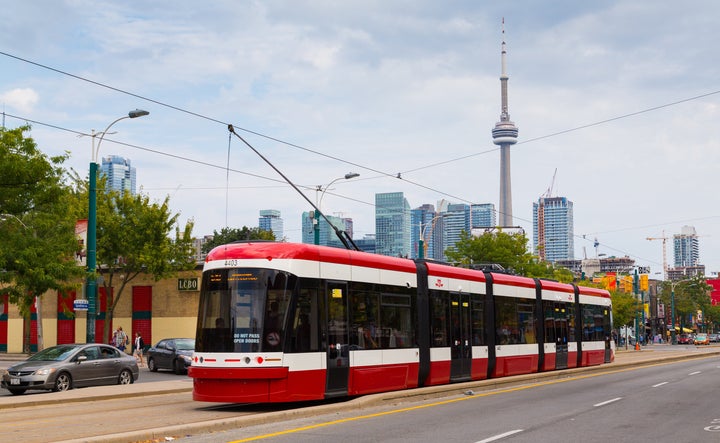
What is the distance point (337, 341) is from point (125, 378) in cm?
1138

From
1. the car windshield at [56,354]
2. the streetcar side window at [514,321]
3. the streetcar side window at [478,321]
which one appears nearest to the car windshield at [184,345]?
the car windshield at [56,354]

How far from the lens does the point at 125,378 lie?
2688 cm

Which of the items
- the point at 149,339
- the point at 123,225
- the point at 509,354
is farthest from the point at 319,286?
the point at 149,339

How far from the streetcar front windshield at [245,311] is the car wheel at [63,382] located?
867cm

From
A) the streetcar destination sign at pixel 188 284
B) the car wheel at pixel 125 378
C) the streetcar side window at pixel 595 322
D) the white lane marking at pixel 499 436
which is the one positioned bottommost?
the car wheel at pixel 125 378

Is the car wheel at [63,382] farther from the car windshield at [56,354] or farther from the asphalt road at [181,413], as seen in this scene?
the asphalt road at [181,413]

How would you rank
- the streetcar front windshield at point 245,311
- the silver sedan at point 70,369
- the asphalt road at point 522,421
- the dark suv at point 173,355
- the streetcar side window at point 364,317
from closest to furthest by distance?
the asphalt road at point 522,421, the streetcar front windshield at point 245,311, the streetcar side window at point 364,317, the silver sedan at point 70,369, the dark suv at point 173,355

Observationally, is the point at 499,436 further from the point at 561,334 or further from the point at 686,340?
the point at 686,340

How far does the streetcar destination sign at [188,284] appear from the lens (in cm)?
5462

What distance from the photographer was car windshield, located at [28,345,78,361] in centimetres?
2445

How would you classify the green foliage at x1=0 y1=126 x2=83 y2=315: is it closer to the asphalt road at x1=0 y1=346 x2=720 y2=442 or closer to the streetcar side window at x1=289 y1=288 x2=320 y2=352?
the asphalt road at x1=0 y1=346 x2=720 y2=442

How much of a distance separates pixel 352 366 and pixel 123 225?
36.4 meters

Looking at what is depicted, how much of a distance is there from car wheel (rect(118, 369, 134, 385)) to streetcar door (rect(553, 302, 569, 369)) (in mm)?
14317

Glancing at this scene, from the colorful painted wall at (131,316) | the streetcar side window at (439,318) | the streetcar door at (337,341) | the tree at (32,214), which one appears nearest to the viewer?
the streetcar door at (337,341)
